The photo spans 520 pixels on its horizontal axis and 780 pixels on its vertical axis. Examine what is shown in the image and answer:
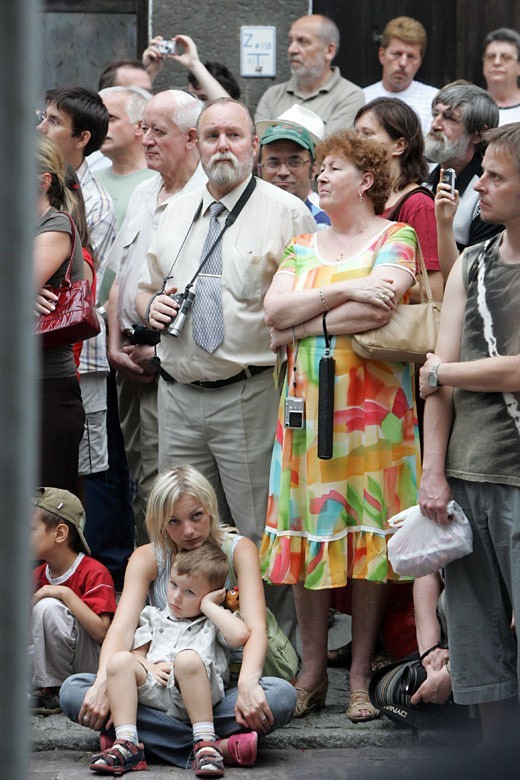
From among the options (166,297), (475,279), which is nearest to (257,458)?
(166,297)

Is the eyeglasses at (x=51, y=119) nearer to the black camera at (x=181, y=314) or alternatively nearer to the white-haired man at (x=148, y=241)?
the white-haired man at (x=148, y=241)

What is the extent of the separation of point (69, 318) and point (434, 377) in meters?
1.70

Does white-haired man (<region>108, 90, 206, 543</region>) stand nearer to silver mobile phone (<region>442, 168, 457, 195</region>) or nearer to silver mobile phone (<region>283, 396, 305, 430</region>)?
silver mobile phone (<region>283, 396, 305, 430</region>)

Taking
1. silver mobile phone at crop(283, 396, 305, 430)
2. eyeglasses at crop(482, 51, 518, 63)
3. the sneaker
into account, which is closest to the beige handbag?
silver mobile phone at crop(283, 396, 305, 430)

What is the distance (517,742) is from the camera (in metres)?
0.94

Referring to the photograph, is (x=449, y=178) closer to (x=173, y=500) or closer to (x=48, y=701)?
(x=173, y=500)

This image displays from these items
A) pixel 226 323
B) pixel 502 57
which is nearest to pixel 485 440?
pixel 226 323

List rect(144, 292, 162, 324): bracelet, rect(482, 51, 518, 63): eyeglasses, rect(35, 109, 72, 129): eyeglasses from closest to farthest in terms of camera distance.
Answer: rect(144, 292, 162, 324): bracelet, rect(35, 109, 72, 129): eyeglasses, rect(482, 51, 518, 63): eyeglasses

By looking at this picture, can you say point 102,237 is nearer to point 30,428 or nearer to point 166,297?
point 166,297

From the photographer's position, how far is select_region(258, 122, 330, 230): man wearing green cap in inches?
220

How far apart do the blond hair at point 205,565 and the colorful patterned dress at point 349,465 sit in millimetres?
266

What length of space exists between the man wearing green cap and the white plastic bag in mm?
2199

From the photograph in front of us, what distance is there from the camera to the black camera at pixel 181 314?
4824 millimetres

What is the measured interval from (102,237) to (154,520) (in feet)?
6.71
